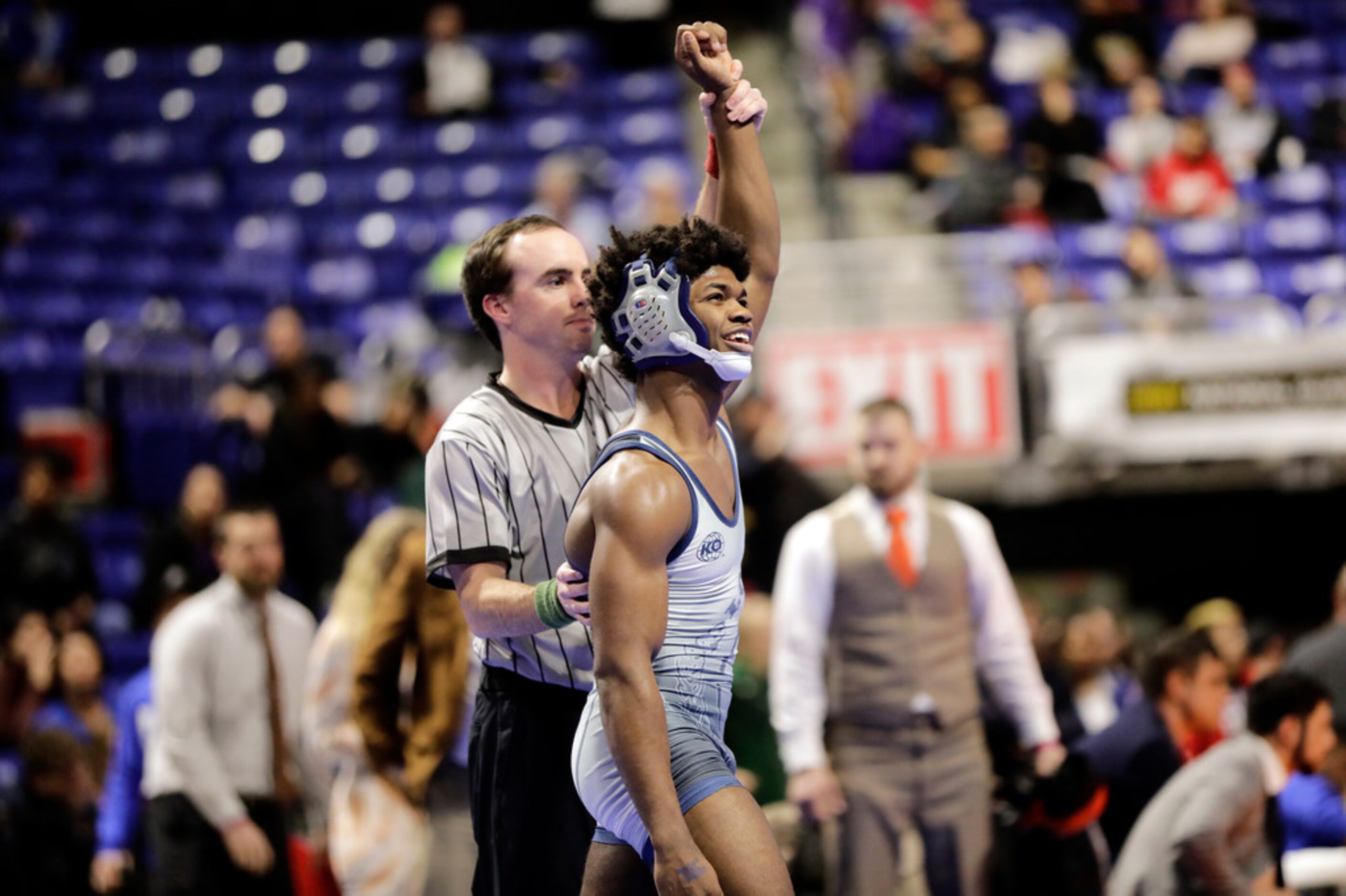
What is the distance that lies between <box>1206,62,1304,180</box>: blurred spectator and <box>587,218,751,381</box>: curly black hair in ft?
35.6

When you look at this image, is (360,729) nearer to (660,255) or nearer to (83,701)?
(660,255)

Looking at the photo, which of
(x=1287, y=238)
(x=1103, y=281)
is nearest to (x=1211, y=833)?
(x=1103, y=281)

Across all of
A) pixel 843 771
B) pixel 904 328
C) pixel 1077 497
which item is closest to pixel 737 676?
pixel 843 771

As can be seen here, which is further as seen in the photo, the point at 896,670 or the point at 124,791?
the point at 124,791

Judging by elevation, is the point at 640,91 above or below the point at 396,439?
above

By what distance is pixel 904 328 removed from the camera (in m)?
10.7

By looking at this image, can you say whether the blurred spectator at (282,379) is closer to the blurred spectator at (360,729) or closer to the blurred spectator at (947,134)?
the blurred spectator at (360,729)

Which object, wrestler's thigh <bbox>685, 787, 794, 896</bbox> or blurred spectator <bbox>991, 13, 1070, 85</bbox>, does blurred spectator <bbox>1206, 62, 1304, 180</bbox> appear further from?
wrestler's thigh <bbox>685, 787, 794, 896</bbox>

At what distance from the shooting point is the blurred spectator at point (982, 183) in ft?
41.5

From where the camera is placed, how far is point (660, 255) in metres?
3.24

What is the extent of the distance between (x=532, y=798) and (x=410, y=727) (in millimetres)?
1496

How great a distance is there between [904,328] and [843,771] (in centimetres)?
531

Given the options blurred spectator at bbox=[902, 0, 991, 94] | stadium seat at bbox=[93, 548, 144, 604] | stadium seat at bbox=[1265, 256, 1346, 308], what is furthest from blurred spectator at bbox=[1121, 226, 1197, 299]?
stadium seat at bbox=[93, 548, 144, 604]

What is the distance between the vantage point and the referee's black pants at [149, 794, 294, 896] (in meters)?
5.89
